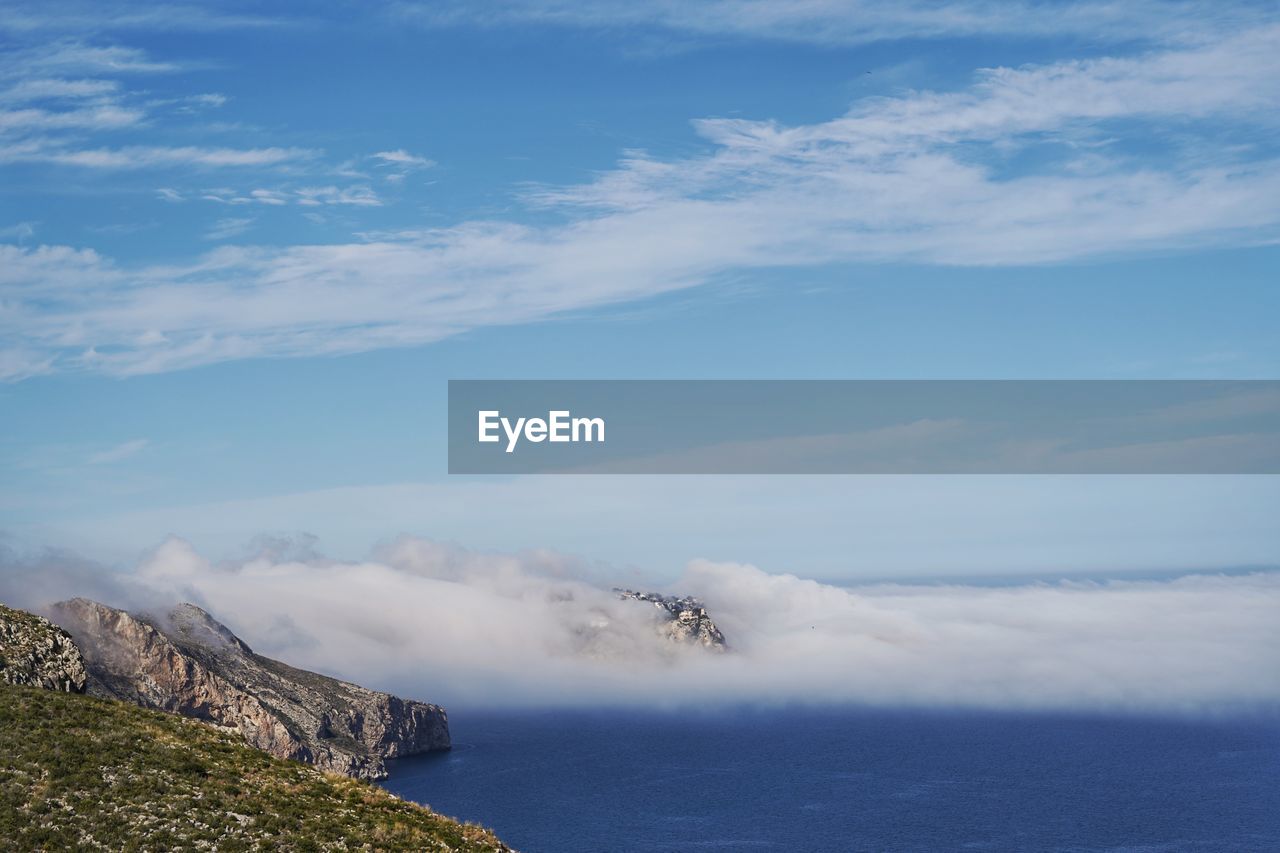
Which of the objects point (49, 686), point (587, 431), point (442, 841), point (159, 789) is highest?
point (587, 431)

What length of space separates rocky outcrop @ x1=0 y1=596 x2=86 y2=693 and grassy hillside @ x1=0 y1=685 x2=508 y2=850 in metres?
5.08

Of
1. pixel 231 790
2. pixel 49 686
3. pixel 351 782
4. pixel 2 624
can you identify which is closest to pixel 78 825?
pixel 231 790

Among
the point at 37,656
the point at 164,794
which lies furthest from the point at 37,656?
the point at 164,794

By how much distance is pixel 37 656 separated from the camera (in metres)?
84.4

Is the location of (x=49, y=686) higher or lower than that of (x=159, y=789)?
higher

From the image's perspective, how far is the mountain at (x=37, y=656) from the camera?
82000 mm

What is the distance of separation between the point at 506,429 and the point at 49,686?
205 ft

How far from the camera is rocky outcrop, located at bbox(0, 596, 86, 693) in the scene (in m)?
82.0

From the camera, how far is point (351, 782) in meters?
77.1

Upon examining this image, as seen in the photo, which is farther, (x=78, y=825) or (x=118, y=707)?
(x=118, y=707)

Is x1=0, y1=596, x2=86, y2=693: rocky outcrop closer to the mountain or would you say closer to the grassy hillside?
the mountain

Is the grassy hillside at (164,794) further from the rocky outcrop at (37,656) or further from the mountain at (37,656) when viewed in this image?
the rocky outcrop at (37,656)

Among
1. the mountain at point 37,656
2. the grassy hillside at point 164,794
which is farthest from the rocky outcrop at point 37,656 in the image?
the grassy hillside at point 164,794

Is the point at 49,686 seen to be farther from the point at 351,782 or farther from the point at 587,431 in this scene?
the point at 587,431
